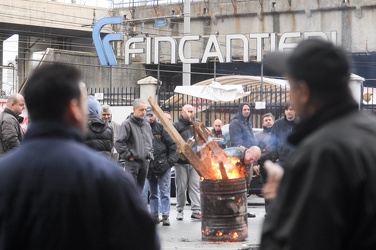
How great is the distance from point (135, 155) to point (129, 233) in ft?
31.4

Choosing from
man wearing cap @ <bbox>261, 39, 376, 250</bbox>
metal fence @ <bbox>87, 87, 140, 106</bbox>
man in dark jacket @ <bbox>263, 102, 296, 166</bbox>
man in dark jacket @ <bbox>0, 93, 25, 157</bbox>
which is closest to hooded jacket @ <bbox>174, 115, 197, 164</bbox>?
man in dark jacket @ <bbox>263, 102, 296, 166</bbox>

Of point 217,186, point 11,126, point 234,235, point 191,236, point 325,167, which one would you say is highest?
point 325,167

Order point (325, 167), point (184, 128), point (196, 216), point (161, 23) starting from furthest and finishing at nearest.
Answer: point (161, 23)
point (196, 216)
point (184, 128)
point (325, 167)

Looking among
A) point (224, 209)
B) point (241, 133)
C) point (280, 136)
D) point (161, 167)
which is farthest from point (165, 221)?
point (224, 209)

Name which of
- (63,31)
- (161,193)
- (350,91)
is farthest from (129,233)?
(63,31)

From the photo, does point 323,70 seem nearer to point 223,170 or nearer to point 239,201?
point 223,170

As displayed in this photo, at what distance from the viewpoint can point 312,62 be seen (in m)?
3.27

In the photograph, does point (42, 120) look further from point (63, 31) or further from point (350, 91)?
point (63, 31)

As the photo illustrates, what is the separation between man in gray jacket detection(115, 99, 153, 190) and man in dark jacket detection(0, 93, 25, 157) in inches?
75.1

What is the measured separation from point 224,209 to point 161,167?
8.25 feet

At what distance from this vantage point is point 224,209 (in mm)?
11711

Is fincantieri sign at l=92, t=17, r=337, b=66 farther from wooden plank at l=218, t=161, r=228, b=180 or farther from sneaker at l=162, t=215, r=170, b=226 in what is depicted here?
wooden plank at l=218, t=161, r=228, b=180

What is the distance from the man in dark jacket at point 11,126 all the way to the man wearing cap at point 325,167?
333 inches

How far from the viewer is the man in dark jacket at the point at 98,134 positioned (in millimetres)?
11734
